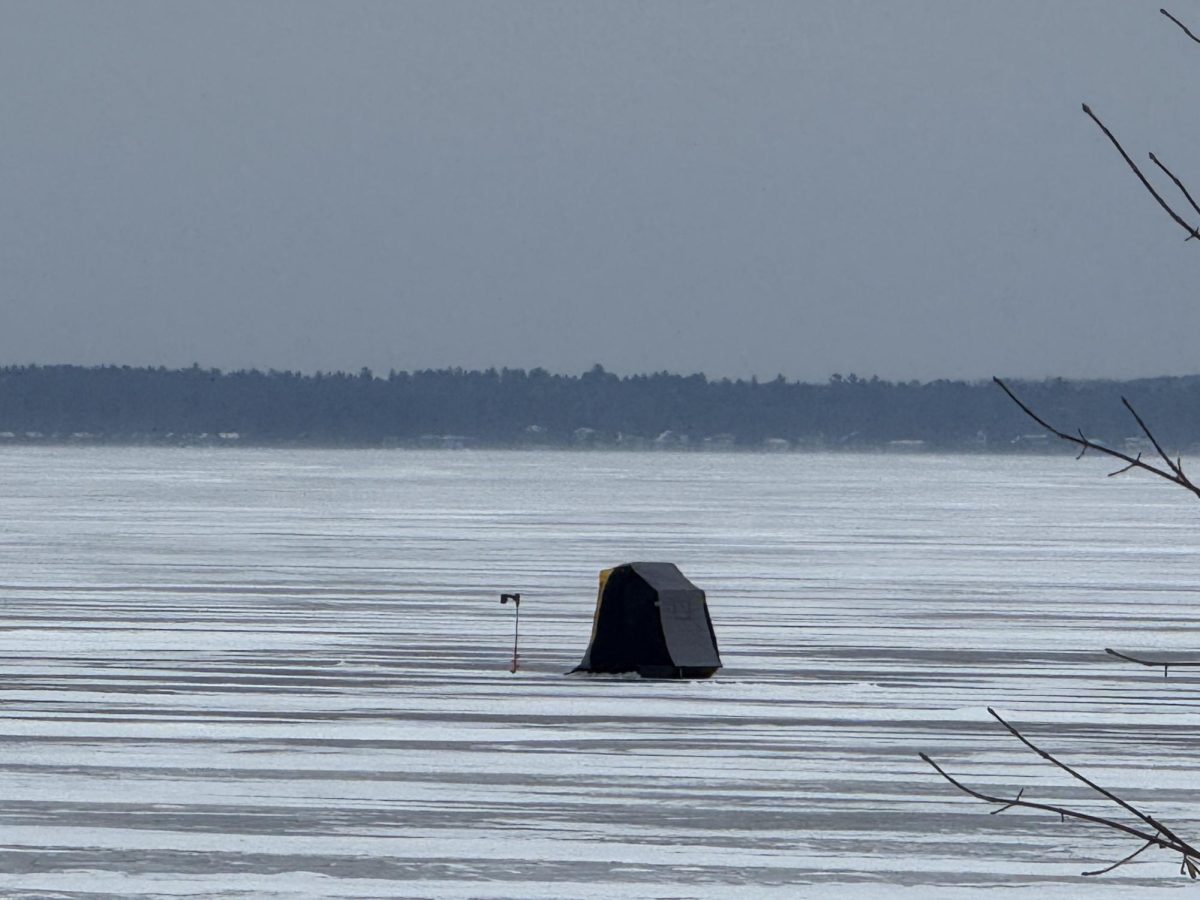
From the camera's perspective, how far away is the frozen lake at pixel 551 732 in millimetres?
9016

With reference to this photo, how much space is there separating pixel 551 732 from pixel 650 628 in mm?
3535

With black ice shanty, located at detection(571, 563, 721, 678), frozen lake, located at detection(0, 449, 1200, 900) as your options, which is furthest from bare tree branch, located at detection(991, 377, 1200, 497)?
black ice shanty, located at detection(571, 563, 721, 678)

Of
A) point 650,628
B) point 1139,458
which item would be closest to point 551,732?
point 650,628

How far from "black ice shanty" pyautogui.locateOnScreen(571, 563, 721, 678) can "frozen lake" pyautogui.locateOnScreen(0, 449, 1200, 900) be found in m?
0.35

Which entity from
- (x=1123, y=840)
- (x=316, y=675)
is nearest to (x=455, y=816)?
(x=1123, y=840)

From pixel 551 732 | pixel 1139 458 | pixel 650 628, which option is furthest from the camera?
pixel 650 628

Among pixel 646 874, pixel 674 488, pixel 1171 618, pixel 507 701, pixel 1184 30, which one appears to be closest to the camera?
pixel 1184 30

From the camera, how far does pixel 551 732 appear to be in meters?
13.2

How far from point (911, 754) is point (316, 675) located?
5.61 metres

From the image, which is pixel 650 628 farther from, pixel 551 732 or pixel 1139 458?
pixel 1139 458

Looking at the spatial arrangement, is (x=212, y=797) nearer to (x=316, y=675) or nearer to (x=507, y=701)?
(x=507, y=701)

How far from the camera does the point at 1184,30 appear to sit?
319cm

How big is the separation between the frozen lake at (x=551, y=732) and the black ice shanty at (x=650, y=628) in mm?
351

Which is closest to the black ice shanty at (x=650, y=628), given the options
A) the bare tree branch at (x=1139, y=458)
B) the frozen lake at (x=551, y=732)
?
the frozen lake at (x=551, y=732)
